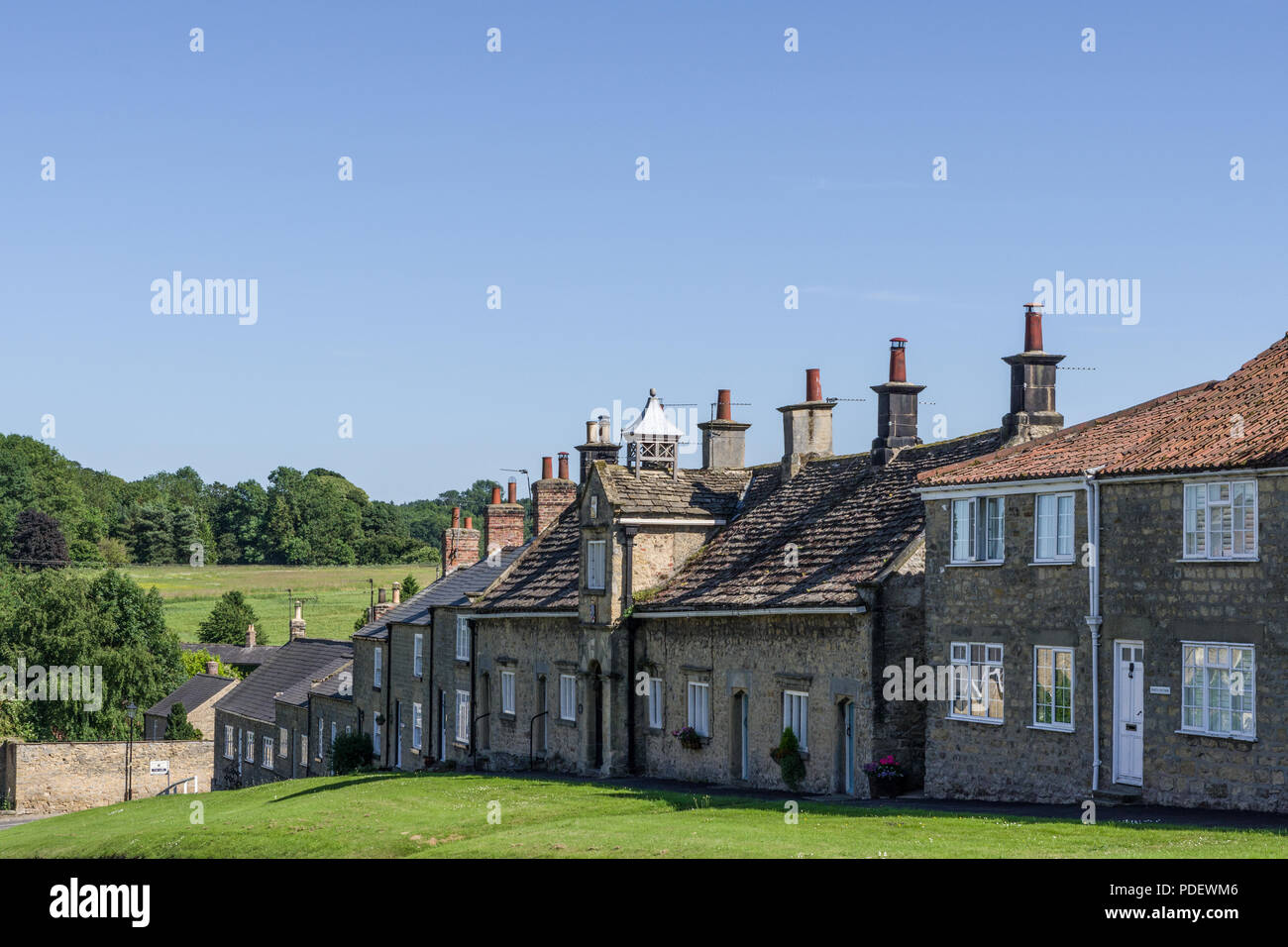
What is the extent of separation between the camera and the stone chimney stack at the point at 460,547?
6712cm

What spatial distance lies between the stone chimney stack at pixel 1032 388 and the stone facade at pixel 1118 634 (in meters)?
3.48

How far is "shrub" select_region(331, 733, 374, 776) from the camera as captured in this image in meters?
60.4

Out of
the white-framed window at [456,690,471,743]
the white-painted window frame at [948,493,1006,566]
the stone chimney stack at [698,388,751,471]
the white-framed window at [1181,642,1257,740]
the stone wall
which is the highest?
the stone chimney stack at [698,388,751,471]

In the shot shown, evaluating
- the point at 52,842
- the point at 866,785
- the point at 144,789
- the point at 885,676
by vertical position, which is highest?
the point at 885,676

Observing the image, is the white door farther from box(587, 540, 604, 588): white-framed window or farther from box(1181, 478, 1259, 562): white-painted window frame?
box(587, 540, 604, 588): white-framed window

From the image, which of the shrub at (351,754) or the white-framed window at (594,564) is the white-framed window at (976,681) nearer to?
the white-framed window at (594,564)

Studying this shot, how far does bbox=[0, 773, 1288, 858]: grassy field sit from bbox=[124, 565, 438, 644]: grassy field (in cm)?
9357

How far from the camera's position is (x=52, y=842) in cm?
4016

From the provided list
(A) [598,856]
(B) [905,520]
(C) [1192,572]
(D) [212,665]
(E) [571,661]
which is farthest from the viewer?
(D) [212,665]

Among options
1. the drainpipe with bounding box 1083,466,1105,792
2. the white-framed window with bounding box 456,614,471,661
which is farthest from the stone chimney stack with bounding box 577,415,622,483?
the drainpipe with bounding box 1083,466,1105,792
